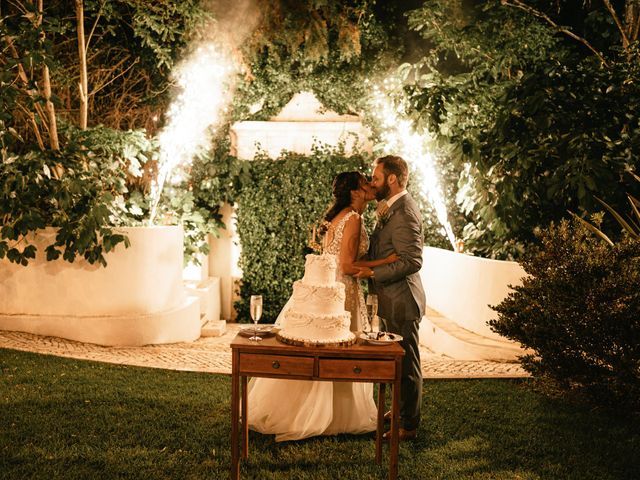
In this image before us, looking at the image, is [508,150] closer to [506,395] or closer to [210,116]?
[506,395]

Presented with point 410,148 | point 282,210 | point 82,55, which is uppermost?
point 82,55

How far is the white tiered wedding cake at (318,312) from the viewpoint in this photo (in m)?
4.12

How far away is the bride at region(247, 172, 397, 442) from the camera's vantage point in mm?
4852

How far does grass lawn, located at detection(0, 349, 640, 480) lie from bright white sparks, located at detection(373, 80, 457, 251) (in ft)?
13.4

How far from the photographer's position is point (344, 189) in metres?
5.02

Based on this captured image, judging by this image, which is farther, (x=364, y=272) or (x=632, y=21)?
(x=632, y=21)

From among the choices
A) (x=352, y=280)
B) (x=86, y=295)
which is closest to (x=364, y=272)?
(x=352, y=280)

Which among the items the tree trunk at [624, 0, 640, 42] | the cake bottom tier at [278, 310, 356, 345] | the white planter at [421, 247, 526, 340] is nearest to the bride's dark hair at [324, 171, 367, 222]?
the cake bottom tier at [278, 310, 356, 345]

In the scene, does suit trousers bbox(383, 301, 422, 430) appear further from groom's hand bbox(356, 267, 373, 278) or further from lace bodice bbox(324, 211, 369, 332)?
groom's hand bbox(356, 267, 373, 278)

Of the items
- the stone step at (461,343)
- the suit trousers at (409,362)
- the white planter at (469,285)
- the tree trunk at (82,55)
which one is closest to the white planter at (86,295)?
the tree trunk at (82,55)

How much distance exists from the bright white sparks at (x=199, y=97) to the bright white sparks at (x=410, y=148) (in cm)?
270

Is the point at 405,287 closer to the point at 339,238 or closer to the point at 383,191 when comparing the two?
the point at 339,238

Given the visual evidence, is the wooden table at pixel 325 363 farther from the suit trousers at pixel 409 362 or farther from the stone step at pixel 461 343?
the stone step at pixel 461 343

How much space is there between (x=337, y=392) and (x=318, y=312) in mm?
1090
